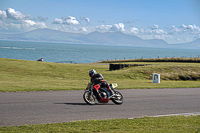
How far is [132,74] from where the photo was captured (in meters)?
33.8

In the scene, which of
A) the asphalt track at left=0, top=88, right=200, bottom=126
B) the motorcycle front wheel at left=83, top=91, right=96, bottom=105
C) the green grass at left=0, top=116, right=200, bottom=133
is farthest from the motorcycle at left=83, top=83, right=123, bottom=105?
the green grass at left=0, top=116, right=200, bottom=133

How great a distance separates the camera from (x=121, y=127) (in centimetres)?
839

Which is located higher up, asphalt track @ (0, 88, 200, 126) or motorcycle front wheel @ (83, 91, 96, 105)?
motorcycle front wheel @ (83, 91, 96, 105)

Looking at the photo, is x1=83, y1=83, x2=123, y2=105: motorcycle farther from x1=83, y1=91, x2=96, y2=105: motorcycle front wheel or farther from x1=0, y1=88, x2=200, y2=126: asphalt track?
x1=0, y1=88, x2=200, y2=126: asphalt track

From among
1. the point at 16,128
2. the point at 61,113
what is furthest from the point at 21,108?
the point at 16,128

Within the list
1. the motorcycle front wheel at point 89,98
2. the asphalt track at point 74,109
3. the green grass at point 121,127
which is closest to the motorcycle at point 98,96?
the motorcycle front wheel at point 89,98

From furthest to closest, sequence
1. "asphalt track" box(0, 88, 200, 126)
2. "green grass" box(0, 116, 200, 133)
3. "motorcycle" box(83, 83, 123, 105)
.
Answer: "motorcycle" box(83, 83, 123, 105) < "asphalt track" box(0, 88, 200, 126) < "green grass" box(0, 116, 200, 133)

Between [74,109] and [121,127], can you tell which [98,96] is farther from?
[121,127]

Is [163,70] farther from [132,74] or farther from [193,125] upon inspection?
[193,125]

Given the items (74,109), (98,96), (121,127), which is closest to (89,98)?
(98,96)

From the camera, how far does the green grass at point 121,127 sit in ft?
26.0

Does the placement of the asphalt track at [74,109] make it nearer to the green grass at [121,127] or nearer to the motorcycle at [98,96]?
the motorcycle at [98,96]

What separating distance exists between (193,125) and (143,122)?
4.83 ft

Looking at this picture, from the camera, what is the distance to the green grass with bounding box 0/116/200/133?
7.93m
